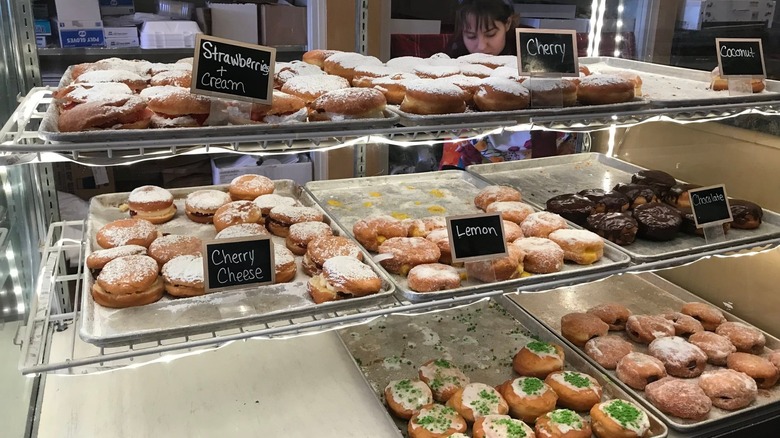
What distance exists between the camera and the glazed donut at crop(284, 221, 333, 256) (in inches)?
71.1

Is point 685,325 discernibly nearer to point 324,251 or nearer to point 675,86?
point 675,86

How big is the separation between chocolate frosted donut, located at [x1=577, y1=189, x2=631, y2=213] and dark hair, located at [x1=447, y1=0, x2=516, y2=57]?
50.3 inches

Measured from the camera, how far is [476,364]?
211cm

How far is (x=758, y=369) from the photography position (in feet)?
6.80

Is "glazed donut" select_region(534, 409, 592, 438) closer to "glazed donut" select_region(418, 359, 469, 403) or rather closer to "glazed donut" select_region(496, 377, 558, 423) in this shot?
"glazed donut" select_region(496, 377, 558, 423)

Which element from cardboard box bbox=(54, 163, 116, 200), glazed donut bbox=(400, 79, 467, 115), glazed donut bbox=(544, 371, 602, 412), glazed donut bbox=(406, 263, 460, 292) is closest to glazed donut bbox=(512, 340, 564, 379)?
glazed donut bbox=(544, 371, 602, 412)

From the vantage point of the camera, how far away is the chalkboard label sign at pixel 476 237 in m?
1.65

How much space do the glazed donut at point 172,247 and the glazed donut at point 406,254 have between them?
50 cm

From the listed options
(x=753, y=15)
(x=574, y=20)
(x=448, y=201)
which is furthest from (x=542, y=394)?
(x=574, y=20)

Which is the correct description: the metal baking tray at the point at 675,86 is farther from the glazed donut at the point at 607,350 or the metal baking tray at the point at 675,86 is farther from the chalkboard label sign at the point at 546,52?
the glazed donut at the point at 607,350

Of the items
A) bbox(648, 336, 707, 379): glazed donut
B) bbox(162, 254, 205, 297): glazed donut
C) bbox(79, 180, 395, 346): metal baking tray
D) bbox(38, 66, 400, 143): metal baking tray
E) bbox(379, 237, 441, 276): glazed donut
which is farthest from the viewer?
bbox(648, 336, 707, 379): glazed donut

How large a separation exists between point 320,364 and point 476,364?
0.50m

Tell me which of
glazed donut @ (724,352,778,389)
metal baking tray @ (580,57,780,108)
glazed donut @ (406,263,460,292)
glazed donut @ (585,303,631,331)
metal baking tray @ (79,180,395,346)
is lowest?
glazed donut @ (724,352,778,389)

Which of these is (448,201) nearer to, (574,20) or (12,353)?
(12,353)
